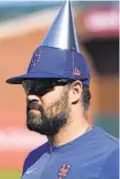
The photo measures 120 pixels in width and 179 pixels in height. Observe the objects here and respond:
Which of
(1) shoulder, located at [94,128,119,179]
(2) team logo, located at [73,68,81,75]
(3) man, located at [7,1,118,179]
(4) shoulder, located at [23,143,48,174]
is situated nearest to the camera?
(1) shoulder, located at [94,128,119,179]

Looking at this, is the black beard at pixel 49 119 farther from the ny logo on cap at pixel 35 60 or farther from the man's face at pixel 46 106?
the ny logo on cap at pixel 35 60

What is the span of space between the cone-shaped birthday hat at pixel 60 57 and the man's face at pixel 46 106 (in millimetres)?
39

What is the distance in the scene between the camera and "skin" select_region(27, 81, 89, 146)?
7.36ft

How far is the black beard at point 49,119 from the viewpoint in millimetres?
2207

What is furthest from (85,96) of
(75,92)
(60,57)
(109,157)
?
(109,157)

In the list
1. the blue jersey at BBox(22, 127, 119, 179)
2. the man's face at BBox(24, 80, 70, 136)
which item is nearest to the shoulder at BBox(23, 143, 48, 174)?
the blue jersey at BBox(22, 127, 119, 179)

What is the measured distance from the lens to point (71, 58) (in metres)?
2.32

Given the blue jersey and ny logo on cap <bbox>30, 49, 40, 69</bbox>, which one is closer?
the blue jersey

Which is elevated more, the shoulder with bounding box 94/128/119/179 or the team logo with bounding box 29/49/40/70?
the team logo with bounding box 29/49/40/70

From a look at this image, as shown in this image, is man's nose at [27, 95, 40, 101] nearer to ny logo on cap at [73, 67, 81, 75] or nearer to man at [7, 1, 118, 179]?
man at [7, 1, 118, 179]

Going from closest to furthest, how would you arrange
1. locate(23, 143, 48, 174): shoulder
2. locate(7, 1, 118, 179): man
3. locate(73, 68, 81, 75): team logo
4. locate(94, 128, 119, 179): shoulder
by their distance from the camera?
locate(94, 128, 119, 179): shoulder → locate(7, 1, 118, 179): man → locate(73, 68, 81, 75): team logo → locate(23, 143, 48, 174): shoulder

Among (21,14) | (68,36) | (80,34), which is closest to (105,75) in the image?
(80,34)

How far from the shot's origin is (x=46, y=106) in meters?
2.23

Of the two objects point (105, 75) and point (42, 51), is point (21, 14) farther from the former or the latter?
point (42, 51)
